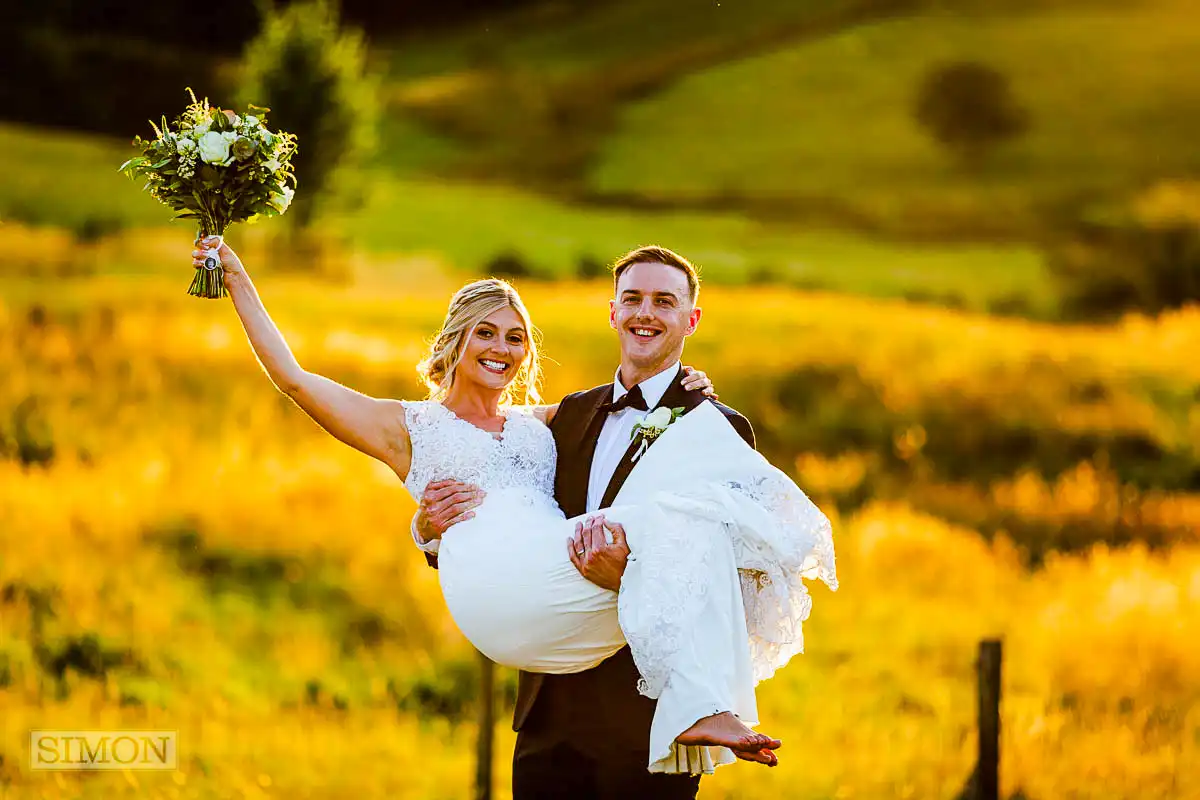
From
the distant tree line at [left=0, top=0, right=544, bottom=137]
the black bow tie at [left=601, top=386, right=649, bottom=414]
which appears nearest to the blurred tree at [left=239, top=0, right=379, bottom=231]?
the distant tree line at [left=0, top=0, right=544, bottom=137]

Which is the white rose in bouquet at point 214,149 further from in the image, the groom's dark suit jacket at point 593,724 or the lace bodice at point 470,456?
the groom's dark suit jacket at point 593,724

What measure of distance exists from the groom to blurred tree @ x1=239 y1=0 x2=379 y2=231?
22765 mm

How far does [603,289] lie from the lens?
23.4 metres

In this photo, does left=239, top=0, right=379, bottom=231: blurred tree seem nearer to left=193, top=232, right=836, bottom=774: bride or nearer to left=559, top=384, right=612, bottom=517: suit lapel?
left=193, top=232, right=836, bottom=774: bride

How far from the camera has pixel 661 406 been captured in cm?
504

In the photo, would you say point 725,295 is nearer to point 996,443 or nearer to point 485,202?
point 996,443

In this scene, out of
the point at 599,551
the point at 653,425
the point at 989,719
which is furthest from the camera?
the point at 989,719

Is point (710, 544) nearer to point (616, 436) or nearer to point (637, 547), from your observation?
point (637, 547)

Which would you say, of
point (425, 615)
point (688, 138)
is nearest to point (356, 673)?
point (425, 615)

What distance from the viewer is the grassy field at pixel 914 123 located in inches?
1419

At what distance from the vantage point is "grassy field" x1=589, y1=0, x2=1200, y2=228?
36.0 m

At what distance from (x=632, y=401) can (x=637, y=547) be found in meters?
0.73

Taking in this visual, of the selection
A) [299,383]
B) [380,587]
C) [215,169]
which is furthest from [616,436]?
[380,587]

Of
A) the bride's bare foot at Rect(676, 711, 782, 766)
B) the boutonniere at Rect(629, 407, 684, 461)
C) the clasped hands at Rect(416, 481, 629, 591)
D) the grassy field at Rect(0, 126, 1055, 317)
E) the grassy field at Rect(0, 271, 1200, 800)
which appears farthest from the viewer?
the grassy field at Rect(0, 126, 1055, 317)
